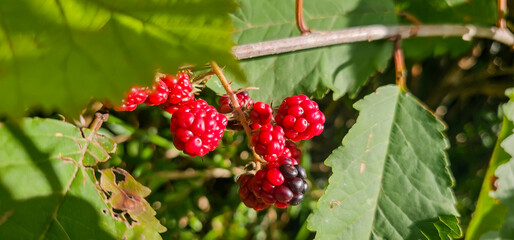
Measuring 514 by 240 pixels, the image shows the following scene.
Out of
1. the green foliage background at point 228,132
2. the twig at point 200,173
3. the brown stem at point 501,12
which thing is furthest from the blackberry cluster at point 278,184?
the brown stem at point 501,12

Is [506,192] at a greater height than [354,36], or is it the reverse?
[354,36]

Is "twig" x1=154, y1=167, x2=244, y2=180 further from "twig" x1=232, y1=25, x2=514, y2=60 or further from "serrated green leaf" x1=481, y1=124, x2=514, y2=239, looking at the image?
"serrated green leaf" x1=481, y1=124, x2=514, y2=239

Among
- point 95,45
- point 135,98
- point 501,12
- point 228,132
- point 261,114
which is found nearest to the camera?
point 95,45

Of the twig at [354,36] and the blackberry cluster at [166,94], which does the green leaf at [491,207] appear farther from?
the blackberry cluster at [166,94]

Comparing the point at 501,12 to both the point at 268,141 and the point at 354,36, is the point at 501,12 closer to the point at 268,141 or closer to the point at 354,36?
the point at 354,36

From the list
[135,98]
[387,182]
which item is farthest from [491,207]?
[135,98]

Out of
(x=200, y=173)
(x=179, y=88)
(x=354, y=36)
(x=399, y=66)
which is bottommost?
(x=200, y=173)

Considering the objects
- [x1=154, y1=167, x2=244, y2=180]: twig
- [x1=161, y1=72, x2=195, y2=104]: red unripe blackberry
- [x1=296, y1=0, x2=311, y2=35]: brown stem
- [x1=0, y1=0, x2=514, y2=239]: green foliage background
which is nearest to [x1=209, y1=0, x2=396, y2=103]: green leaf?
[x1=0, y1=0, x2=514, y2=239]: green foliage background

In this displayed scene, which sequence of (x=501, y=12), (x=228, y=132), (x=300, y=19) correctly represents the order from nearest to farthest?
(x=300, y=19) < (x=228, y=132) < (x=501, y=12)
